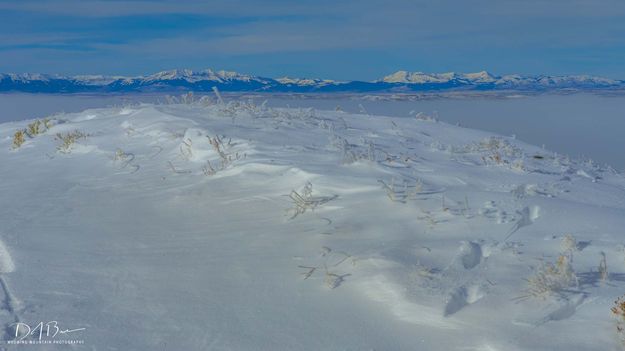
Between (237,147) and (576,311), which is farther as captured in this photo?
(237,147)

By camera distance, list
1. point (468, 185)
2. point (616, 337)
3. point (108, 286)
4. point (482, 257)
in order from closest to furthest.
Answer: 1. point (616, 337)
2. point (108, 286)
3. point (482, 257)
4. point (468, 185)

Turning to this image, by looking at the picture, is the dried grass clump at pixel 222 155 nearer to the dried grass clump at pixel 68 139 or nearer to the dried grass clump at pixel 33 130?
the dried grass clump at pixel 68 139

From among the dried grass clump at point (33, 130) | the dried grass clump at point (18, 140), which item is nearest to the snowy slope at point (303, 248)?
the dried grass clump at point (18, 140)

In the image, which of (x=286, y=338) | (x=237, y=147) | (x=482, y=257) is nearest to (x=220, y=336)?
(x=286, y=338)

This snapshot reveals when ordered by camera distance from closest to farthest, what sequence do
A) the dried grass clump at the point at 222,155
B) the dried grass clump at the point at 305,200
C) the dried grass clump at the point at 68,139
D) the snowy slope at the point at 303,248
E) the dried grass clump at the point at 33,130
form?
1. the snowy slope at the point at 303,248
2. the dried grass clump at the point at 305,200
3. the dried grass clump at the point at 222,155
4. the dried grass clump at the point at 68,139
5. the dried grass clump at the point at 33,130

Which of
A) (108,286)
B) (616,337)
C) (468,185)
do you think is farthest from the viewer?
(468,185)

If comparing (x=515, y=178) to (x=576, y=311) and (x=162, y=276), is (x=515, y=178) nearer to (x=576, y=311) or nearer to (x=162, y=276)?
(x=576, y=311)
